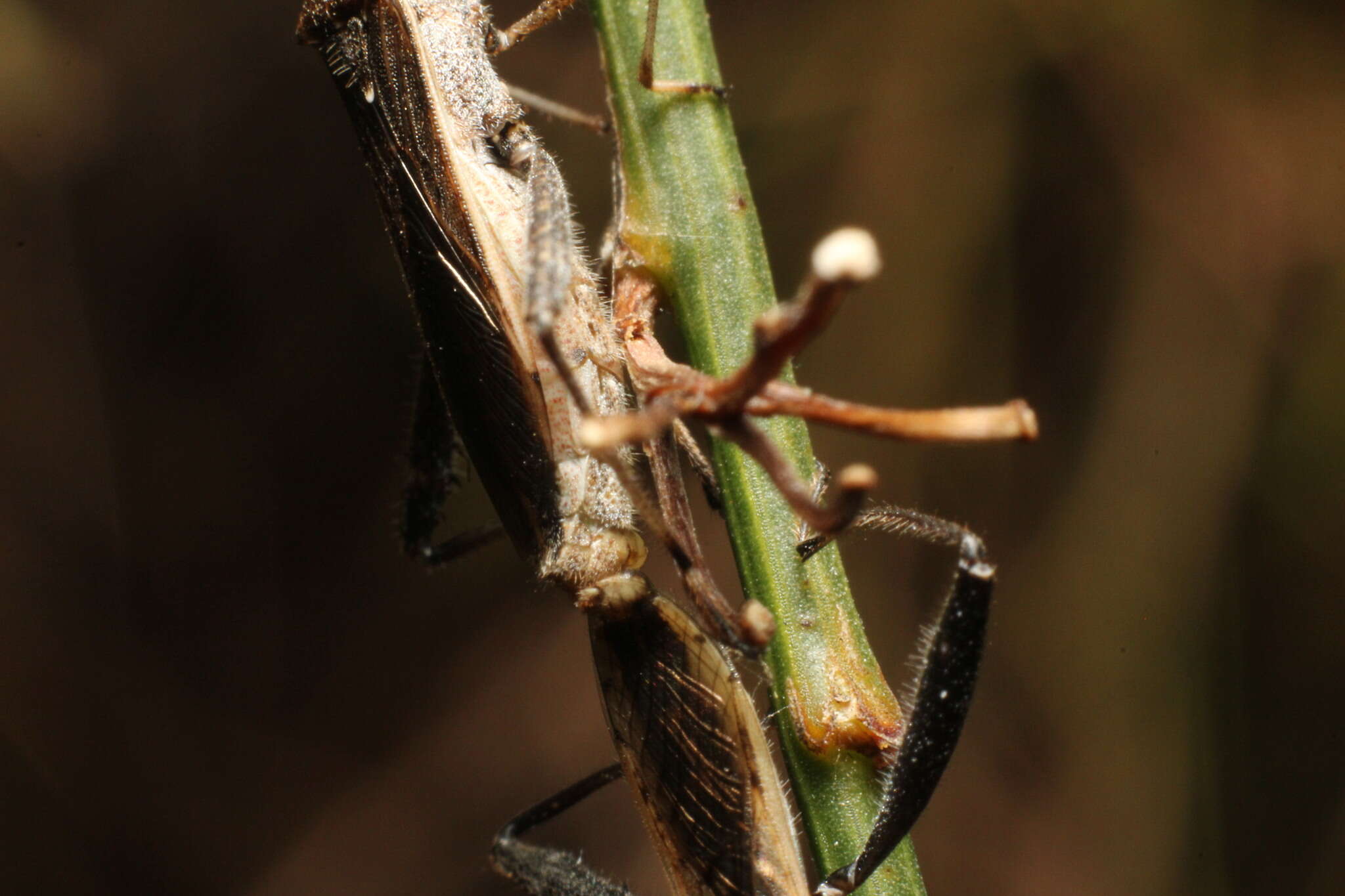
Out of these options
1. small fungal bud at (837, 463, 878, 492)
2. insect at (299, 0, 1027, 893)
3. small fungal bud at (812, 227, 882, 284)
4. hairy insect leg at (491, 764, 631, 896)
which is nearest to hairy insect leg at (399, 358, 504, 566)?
insect at (299, 0, 1027, 893)

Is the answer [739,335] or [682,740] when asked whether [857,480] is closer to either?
[739,335]

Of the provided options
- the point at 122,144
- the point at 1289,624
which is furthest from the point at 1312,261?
the point at 122,144

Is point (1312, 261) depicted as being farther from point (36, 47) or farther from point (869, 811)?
point (36, 47)

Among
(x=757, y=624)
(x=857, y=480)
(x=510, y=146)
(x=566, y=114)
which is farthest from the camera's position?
(x=566, y=114)

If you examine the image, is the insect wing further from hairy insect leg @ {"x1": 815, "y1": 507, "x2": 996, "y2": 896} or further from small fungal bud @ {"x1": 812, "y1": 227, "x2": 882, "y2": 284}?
small fungal bud @ {"x1": 812, "y1": 227, "x2": 882, "y2": 284}

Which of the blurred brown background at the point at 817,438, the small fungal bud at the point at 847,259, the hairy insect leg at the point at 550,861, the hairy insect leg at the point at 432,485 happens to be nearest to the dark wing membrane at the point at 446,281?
the hairy insect leg at the point at 432,485

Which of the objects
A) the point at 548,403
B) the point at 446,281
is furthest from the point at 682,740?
the point at 446,281

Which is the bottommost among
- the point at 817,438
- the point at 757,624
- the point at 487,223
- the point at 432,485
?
the point at 817,438
